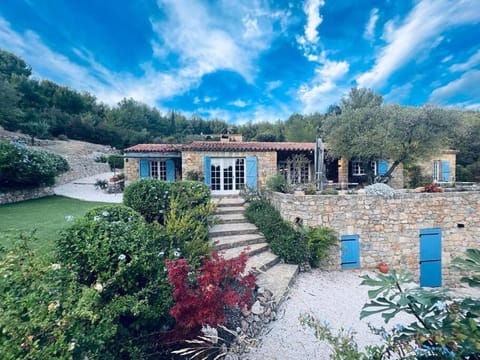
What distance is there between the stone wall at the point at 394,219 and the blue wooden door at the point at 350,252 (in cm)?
17

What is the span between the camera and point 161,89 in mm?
15797

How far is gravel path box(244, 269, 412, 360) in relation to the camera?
10.0 ft

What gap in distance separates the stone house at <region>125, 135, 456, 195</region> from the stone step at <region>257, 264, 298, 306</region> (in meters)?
5.51

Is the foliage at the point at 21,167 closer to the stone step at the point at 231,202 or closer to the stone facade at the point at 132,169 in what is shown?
the stone facade at the point at 132,169

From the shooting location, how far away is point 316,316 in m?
3.98

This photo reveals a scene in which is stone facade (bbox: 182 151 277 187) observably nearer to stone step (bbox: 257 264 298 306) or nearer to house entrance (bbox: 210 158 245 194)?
house entrance (bbox: 210 158 245 194)

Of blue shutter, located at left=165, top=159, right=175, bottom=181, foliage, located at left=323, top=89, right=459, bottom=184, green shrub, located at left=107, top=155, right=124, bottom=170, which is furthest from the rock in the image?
green shrub, located at left=107, top=155, right=124, bottom=170

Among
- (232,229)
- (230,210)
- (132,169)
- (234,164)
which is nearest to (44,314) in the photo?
(232,229)

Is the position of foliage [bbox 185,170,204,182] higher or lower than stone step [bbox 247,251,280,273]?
higher

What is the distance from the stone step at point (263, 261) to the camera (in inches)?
198

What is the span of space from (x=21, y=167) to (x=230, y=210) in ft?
30.5

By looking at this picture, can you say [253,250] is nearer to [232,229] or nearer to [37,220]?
[232,229]

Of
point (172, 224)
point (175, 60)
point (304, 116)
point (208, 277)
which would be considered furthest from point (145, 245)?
point (304, 116)

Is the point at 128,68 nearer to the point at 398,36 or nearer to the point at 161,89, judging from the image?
the point at 161,89
